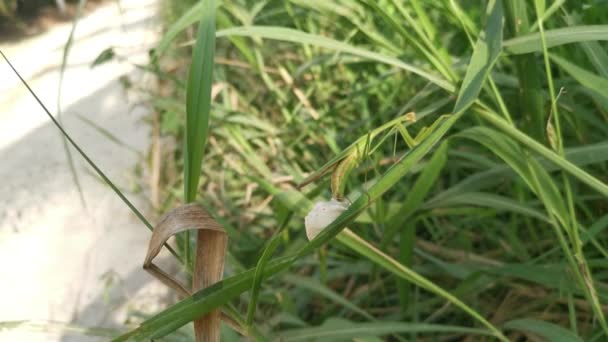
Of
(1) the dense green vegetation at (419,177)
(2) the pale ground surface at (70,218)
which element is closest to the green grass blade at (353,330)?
(1) the dense green vegetation at (419,177)

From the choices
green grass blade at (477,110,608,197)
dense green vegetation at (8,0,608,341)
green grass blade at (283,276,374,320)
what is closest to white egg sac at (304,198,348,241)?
dense green vegetation at (8,0,608,341)

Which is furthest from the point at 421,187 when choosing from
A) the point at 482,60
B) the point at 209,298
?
the point at 209,298

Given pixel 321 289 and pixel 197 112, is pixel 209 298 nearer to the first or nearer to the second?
pixel 197 112

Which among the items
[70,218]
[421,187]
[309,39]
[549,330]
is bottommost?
[549,330]

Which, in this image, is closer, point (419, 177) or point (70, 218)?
point (419, 177)

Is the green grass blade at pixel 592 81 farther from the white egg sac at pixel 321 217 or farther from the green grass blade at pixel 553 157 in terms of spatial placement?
the white egg sac at pixel 321 217

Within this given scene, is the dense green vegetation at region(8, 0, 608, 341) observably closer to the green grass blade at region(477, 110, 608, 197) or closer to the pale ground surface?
the green grass blade at region(477, 110, 608, 197)
